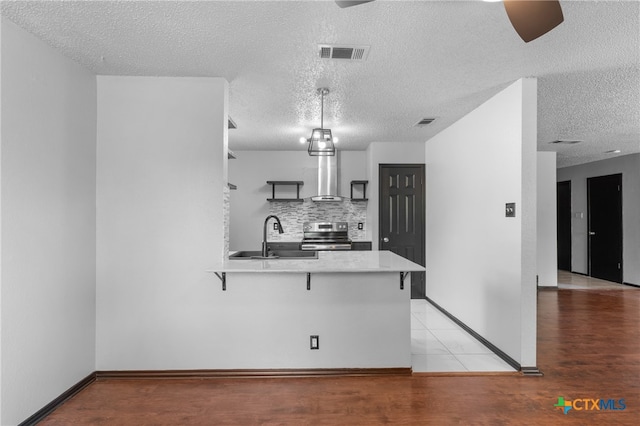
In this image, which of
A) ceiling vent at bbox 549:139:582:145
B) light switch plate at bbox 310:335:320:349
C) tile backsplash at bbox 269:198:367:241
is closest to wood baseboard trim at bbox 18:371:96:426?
light switch plate at bbox 310:335:320:349

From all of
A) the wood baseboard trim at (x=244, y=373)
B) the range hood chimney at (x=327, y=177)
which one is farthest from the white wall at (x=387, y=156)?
the wood baseboard trim at (x=244, y=373)

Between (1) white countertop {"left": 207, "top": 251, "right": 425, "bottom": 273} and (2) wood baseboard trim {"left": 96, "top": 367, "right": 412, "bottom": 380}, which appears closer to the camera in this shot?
(1) white countertop {"left": 207, "top": 251, "right": 425, "bottom": 273}

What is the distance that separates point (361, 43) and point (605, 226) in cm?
748

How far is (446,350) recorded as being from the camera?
355 centimetres

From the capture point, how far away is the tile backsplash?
6.23 meters

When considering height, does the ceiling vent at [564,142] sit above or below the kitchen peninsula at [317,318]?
above

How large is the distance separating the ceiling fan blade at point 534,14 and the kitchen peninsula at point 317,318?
191cm

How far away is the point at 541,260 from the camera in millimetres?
6680

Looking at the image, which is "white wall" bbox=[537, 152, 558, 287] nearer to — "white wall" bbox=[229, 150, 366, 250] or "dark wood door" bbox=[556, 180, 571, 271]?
"dark wood door" bbox=[556, 180, 571, 271]

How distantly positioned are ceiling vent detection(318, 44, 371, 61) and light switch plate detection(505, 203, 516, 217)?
183cm

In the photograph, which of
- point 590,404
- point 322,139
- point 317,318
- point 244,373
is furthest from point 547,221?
point 244,373

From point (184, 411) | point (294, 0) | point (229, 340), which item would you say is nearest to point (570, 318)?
point (229, 340)

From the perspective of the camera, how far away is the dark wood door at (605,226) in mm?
7062

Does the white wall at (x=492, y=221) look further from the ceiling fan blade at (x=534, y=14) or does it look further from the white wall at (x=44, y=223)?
the white wall at (x=44, y=223)
